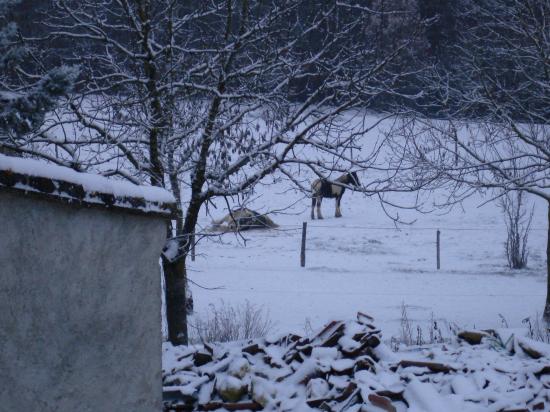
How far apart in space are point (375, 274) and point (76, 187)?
13.1 meters

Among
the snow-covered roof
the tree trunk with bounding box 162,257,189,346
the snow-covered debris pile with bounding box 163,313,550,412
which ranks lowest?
the snow-covered debris pile with bounding box 163,313,550,412

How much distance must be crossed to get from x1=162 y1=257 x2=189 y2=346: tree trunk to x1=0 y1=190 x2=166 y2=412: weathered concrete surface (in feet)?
12.1

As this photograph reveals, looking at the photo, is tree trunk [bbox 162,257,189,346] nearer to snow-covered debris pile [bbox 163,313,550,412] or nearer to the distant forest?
snow-covered debris pile [bbox 163,313,550,412]

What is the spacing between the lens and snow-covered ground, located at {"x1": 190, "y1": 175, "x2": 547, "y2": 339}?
36.6 feet

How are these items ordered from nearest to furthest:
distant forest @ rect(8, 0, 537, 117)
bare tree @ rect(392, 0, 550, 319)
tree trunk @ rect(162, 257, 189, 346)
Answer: tree trunk @ rect(162, 257, 189, 346) → distant forest @ rect(8, 0, 537, 117) → bare tree @ rect(392, 0, 550, 319)

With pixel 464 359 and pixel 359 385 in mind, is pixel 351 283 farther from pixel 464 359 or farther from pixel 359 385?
pixel 359 385

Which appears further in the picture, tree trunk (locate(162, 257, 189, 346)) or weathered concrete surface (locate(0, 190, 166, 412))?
tree trunk (locate(162, 257, 189, 346))

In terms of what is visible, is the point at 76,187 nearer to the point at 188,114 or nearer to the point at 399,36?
the point at 188,114

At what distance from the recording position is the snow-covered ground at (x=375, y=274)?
1116cm

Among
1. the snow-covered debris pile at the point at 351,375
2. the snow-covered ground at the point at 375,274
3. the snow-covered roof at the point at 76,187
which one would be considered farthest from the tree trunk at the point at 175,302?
the snow-covered roof at the point at 76,187

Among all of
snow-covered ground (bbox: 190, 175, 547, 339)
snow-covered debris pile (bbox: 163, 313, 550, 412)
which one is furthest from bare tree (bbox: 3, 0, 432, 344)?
snow-covered debris pile (bbox: 163, 313, 550, 412)

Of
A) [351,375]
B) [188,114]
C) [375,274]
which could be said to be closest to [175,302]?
[188,114]

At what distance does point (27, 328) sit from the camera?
9.04 feet

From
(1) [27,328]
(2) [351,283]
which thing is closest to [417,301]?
(2) [351,283]
